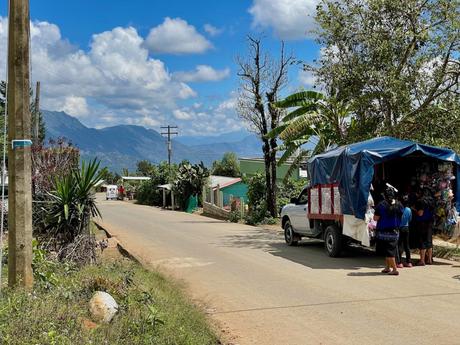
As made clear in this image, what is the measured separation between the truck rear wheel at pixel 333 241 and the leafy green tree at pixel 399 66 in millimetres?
4104

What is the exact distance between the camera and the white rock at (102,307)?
21.4 ft

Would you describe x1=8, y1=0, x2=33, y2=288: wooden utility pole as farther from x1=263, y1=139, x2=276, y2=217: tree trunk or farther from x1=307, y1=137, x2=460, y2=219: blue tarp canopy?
x1=263, y1=139, x2=276, y2=217: tree trunk

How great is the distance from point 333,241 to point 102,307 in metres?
8.48

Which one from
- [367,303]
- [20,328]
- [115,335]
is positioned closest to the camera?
[20,328]

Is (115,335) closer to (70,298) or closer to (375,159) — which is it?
(70,298)

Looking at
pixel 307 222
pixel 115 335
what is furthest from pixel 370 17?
pixel 115 335

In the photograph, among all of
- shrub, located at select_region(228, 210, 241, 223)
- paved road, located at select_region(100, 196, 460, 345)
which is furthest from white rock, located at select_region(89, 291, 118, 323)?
shrub, located at select_region(228, 210, 241, 223)

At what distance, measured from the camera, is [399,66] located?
52.5 ft

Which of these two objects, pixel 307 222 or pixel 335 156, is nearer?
pixel 335 156

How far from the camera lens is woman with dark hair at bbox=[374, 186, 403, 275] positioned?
446 inches

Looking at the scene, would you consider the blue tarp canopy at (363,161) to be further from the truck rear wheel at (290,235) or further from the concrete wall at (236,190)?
the concrete wall at (236,190)

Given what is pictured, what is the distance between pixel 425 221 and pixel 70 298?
28.9 feet

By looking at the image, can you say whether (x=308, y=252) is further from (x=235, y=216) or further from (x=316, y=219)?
(x=235, y=216)

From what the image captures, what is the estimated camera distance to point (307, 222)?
623 inches
